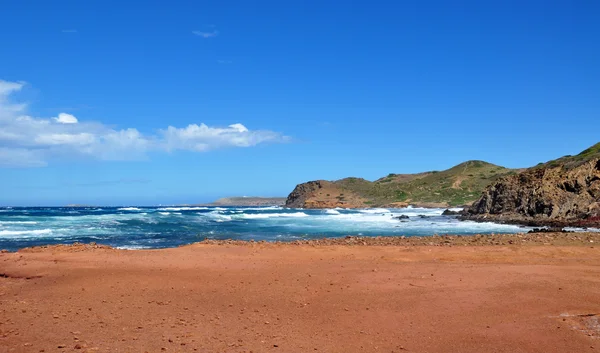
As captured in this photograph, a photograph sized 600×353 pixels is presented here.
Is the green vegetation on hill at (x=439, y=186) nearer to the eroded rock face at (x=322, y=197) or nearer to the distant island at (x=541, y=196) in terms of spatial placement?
the distant island at (x=541, y=196)

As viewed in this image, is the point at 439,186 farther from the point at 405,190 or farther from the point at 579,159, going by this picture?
the point at 579,159

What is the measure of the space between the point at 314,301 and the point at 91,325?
396cm

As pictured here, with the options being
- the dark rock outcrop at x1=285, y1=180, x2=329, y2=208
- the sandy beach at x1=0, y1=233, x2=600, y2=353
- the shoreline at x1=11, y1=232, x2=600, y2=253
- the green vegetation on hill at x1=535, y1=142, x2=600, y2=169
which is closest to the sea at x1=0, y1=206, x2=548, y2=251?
the shoreline at x1=11, y1=232, x2=600, y2=253

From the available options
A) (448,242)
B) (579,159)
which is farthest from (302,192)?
(448,242)

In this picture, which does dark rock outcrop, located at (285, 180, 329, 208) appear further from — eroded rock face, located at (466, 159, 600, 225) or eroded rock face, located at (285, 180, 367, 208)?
eroded rock face, located at (466, 159, 600, 225)

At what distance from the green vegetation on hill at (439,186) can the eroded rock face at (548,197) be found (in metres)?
34.5

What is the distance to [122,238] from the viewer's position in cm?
2623

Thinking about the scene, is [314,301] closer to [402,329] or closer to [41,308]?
[402,329]

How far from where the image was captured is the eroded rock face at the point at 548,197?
30.7m

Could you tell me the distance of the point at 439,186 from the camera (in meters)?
91.0

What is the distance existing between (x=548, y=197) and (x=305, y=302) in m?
31.1

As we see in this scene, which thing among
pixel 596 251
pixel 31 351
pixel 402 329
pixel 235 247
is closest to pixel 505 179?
pixel 596 251

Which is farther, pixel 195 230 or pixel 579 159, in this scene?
pixel 579 159

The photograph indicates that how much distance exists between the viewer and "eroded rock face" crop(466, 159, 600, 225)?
30.7 metres
